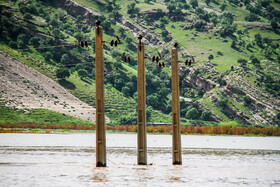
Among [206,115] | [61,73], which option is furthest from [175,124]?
[206,115]

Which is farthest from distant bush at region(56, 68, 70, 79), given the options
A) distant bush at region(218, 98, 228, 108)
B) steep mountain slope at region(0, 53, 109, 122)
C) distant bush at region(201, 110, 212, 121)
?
distant bush at region(218, 98, 228, 108)

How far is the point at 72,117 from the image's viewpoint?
135 meters

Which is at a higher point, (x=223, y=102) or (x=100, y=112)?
(x=223, y=102)

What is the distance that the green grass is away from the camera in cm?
12250

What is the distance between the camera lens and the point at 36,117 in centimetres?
12706

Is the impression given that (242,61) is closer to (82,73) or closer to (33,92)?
(82,73)

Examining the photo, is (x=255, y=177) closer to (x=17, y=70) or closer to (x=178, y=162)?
(x=178, y=162)

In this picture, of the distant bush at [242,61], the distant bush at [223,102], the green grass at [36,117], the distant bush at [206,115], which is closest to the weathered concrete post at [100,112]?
the green grass at [36,117]

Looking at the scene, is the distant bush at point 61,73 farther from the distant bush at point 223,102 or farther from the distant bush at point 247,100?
the distant bush at point 247,100

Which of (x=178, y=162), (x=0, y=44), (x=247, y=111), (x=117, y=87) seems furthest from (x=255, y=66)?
(x=178, y=162)

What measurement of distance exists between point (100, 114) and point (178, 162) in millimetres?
6707

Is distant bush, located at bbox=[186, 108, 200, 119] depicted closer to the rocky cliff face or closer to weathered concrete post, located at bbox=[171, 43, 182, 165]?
the rocky cliff face

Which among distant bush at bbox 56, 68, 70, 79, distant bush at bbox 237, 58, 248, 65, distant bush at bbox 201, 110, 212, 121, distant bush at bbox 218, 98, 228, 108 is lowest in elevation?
distant bush at bbox 201, 110, 212, 121

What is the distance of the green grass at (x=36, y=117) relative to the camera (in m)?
122
